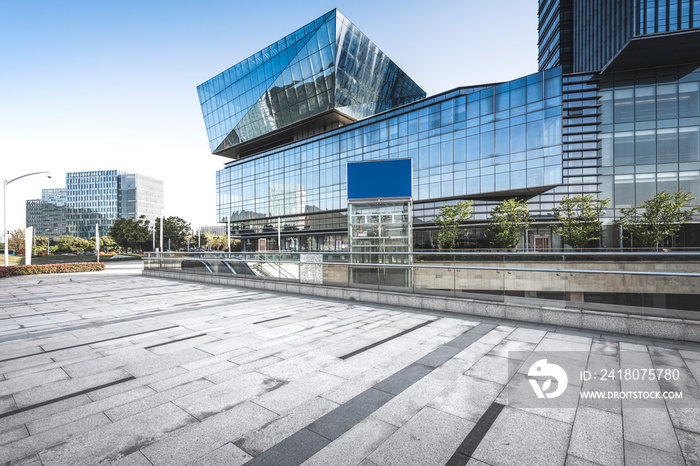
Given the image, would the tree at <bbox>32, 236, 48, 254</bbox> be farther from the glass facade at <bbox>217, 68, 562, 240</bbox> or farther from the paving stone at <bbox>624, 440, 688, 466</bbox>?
the paving stone at <bbox>624, 440, 688, 466</bbox>

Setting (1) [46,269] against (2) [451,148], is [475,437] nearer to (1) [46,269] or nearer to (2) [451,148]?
(1) [46,269]

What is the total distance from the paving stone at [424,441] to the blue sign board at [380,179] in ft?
48.0

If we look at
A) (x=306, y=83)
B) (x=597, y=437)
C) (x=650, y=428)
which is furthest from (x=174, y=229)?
(x=650, y=428)

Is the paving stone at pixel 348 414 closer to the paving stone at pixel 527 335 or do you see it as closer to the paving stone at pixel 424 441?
the paving stone at pixel 424 441

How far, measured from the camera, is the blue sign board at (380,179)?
17266mm

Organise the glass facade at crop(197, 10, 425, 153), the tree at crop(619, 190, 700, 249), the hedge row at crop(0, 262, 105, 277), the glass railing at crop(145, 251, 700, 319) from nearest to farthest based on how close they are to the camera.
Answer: the glass railing at crop(145, 251, 700, 319)
the hedge row at crop(0, 262, 105, 277)
the tree at crop(619, 190, 700, 249)
the glass facade at crop(197, 10, 425, 153)

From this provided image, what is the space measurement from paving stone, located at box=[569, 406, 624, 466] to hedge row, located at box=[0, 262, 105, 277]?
29.9 meters

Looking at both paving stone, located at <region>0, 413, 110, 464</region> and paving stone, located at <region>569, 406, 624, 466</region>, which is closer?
paving stone, located at <region>569, 406, 624, 466</region>

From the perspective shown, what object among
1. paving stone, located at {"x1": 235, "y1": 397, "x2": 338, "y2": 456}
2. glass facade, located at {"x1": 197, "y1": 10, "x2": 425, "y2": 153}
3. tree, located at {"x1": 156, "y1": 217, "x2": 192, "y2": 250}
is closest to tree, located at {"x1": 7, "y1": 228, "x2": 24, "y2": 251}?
tree, located at {"x1": 156, "y1": 217, "x2": 192, "y2": 250}

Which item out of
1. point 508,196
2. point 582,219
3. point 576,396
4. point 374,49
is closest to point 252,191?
point 374,49

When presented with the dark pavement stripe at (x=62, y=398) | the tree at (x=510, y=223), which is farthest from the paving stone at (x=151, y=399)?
the tree at (x=510, y=223)

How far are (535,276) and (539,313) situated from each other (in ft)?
2.76

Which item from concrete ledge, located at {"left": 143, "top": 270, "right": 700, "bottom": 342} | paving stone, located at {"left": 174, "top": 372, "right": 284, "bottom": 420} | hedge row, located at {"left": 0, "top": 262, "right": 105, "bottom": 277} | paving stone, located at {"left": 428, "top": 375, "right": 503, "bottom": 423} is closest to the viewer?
paving stone, located at {"left": 428, "top": 375, "right": 503, "bottom": 423}

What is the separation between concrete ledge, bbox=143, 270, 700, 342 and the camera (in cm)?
567
